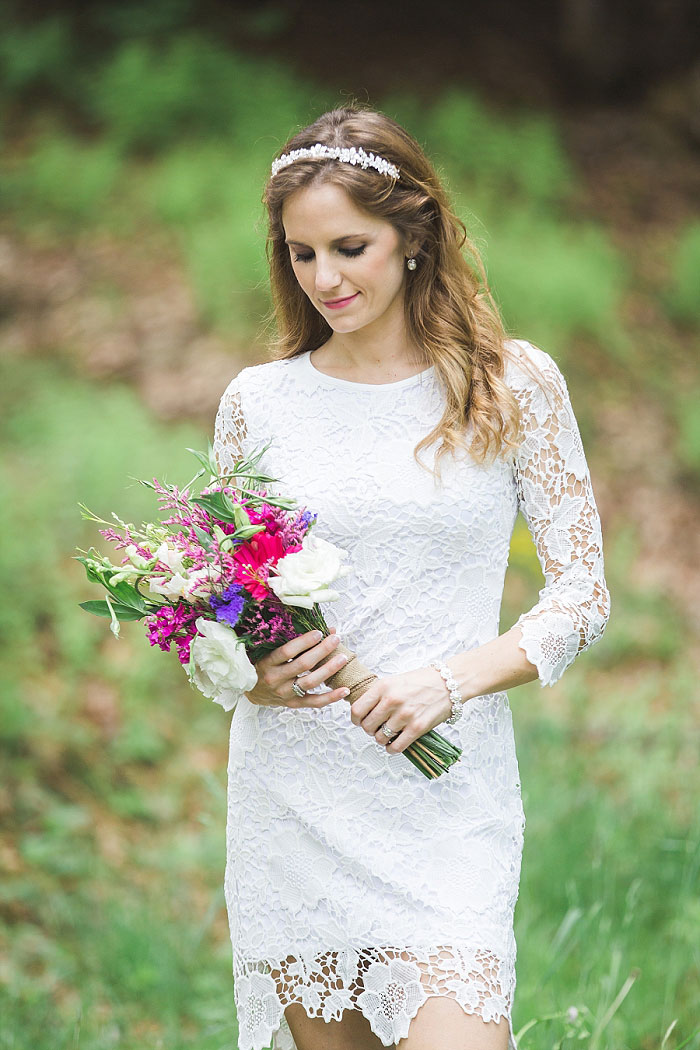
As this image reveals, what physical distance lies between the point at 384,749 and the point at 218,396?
513 centimetres

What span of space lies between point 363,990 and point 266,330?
1.83 m

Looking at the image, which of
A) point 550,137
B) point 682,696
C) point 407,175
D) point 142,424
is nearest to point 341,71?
point 550,137

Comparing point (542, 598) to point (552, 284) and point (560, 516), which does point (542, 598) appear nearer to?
point (560, 516)

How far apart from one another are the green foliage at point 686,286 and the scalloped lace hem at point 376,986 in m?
7.21

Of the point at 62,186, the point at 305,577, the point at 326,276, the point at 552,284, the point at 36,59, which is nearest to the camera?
the point at 305,577

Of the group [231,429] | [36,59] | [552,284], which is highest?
[36,59]

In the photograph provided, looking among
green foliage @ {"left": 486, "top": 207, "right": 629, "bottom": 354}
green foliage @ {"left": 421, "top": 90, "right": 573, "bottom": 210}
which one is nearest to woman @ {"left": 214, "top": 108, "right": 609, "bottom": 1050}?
green foliage @ {"left": 486, "top": 207, "right": 629, "bottom": 354}

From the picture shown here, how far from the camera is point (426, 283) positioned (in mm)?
2719

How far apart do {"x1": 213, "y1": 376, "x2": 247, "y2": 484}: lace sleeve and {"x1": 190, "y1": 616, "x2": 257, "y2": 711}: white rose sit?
72 centimetres

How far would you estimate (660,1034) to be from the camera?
11.0 feet

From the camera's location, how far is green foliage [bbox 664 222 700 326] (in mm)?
8695

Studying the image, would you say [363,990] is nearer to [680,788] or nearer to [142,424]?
[680,788]

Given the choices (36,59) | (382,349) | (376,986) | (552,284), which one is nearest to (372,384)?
(382,349)

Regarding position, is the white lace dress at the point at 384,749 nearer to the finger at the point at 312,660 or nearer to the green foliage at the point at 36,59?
the finger at the point at 312,660
